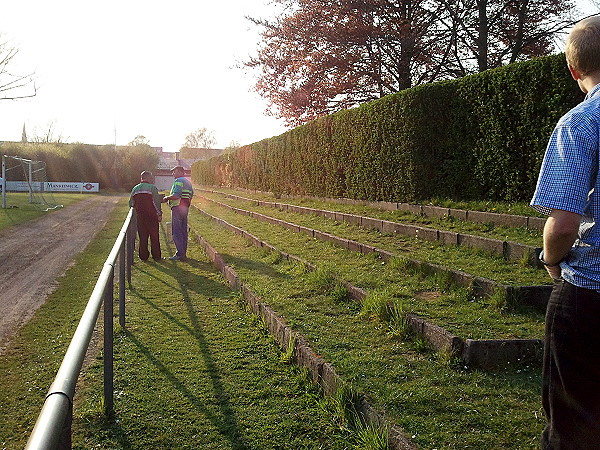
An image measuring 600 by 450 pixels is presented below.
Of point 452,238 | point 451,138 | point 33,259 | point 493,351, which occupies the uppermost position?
point 451,138

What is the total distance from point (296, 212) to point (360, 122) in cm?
374

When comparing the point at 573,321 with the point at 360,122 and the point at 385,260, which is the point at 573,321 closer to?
the point at 385,260

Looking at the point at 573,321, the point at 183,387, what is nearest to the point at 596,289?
the point at 573,321

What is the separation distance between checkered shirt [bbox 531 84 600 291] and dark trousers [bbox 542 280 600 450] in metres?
0.09

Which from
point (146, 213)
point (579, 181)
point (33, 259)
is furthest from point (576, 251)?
point (33, 259)

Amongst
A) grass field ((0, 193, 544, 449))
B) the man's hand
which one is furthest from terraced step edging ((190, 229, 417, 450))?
the man's hand

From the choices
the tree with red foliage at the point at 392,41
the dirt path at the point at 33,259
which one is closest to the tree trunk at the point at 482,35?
the tree with red foliage at the point at 392,41

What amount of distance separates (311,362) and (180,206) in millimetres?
7793

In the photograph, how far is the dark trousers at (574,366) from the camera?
2.03 meters

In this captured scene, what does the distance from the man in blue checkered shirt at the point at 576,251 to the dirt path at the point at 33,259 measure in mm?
5291

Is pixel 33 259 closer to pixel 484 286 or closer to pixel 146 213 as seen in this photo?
pixel 146 213

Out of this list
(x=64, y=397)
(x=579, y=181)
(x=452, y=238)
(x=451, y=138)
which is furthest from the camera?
(x=451, y=138)

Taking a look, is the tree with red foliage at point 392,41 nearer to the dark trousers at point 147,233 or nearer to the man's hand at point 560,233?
the dark trousers at point 147,233

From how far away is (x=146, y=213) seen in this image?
38.2 feet
